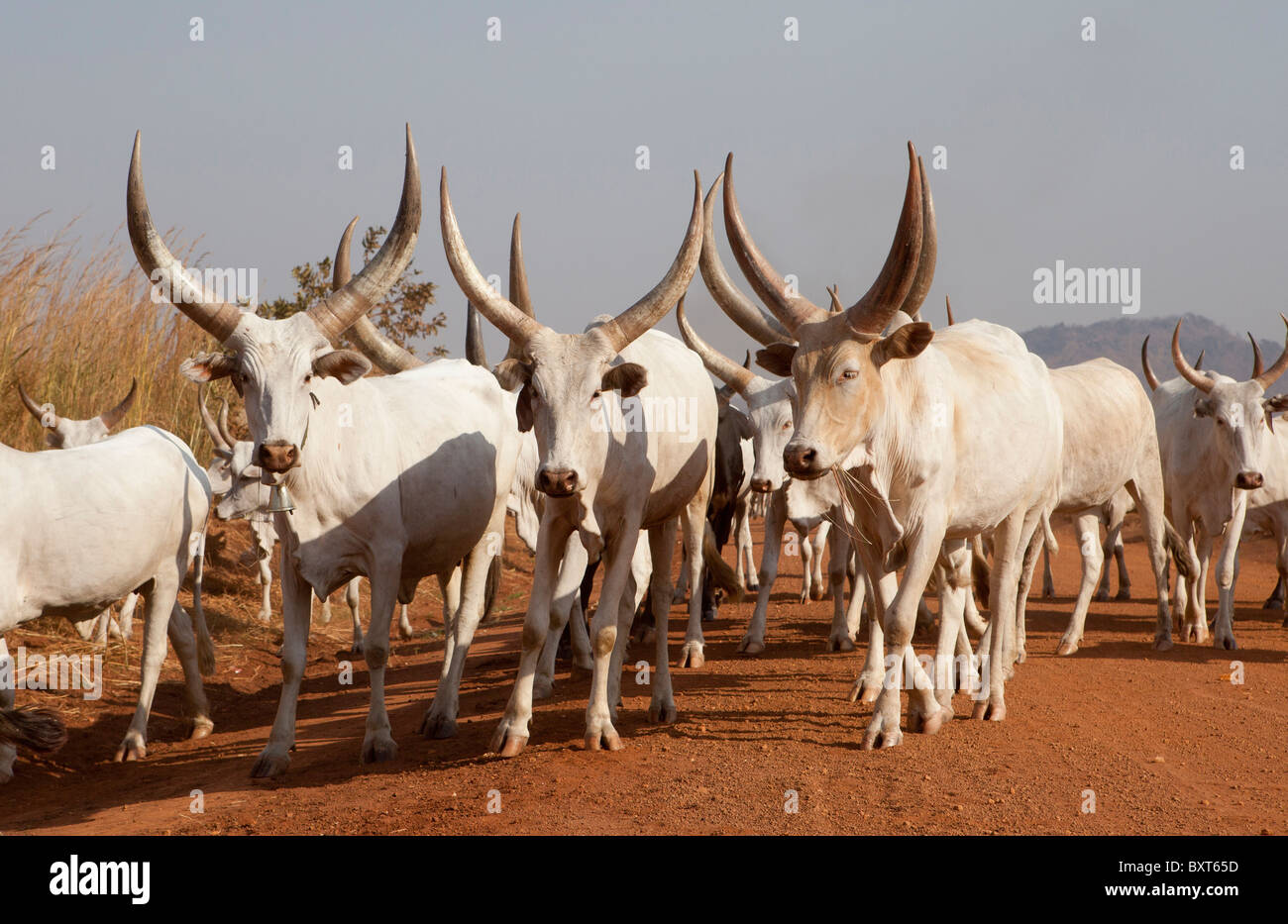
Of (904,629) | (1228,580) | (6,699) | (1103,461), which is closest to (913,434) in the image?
(904,629)

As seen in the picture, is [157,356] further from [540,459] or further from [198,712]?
[540,459]

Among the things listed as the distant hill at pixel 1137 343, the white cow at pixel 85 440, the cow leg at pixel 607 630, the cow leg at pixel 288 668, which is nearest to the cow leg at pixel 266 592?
the white cow at pixel 85 440

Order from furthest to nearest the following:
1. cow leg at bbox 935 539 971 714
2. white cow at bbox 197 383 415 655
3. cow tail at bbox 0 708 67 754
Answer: white cow at bbox 197 383 415 655, cow leg at bbox 935 539 971 714, cow tail at bbox 0 708 67 754

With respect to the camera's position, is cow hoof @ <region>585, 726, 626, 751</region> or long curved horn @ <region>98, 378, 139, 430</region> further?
long curved horn @ <region>98, 378, 139, 430</region>

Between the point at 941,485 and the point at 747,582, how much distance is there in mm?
9063

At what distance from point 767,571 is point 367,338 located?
3.88 metres

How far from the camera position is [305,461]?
21.5 ft

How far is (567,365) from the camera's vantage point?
6.06 meters

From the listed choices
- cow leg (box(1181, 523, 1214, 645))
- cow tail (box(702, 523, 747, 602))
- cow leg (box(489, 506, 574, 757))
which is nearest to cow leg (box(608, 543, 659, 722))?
cow leg (box(489, 506, 574, 757))

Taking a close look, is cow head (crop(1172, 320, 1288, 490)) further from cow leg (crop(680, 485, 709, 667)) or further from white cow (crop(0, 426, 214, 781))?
white cow (crop(0, 426, 214, 781))

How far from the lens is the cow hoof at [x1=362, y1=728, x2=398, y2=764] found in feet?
21.5

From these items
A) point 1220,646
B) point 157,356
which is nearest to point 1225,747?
point 1220,646

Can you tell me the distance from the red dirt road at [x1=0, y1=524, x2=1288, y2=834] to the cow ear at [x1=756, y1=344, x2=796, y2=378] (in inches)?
80.4

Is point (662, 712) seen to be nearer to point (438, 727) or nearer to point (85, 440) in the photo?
point (438, 727)
